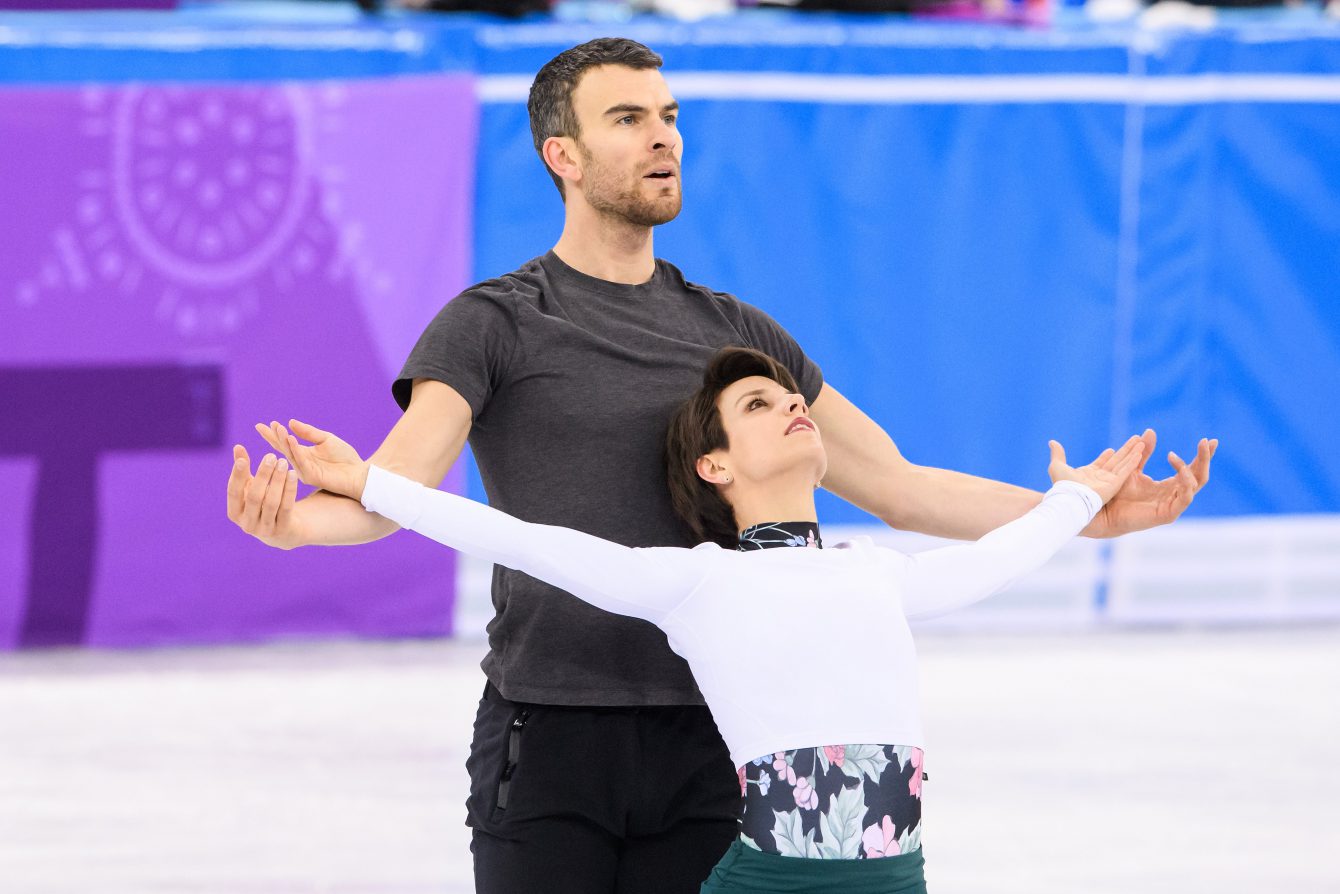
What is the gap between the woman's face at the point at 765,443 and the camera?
244cm

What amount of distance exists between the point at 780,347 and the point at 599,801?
0.75m

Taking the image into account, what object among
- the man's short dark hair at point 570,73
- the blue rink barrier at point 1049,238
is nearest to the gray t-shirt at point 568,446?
the man's short dark hair at point 570,73

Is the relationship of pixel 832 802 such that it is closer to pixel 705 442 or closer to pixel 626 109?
pixel 705 442

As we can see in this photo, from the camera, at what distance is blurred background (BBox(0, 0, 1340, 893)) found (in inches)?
240

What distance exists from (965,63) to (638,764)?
514 centimetres

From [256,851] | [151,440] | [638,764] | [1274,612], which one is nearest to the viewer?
[638,764]

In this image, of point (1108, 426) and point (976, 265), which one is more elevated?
point (976, 265)

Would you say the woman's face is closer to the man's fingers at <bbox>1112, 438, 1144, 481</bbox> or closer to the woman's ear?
the woman's ear

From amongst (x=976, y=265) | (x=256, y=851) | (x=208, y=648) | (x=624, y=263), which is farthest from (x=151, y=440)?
(x=624, y=263)

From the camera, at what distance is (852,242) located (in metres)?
7.06

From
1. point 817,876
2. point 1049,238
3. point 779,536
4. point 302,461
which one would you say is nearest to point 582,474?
point 779,536

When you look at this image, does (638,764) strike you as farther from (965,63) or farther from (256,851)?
(965,63)

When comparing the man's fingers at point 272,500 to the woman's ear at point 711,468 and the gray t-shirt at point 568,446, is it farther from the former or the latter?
the woman's ear at point 711,468

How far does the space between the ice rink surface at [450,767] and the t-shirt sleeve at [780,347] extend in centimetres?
198
